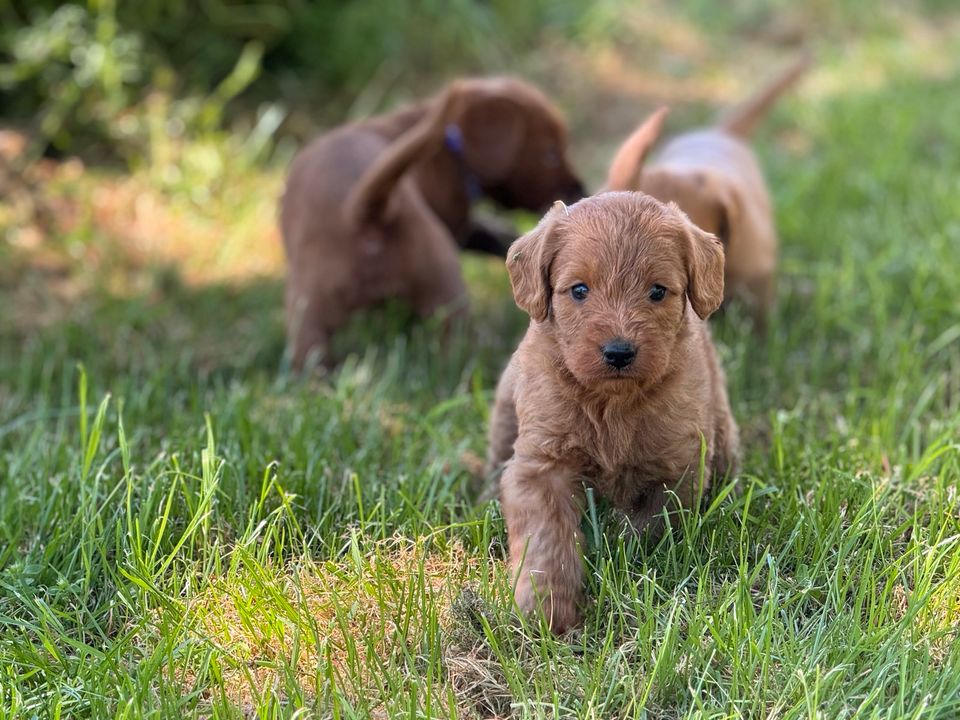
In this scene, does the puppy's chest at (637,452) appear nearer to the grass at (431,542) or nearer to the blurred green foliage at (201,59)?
the grass at (431,542)

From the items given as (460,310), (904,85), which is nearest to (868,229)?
(460,310)

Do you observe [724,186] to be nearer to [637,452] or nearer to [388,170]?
[388,170]

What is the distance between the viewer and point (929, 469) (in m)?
3.10

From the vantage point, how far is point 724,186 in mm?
4102

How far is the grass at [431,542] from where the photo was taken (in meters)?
2.34

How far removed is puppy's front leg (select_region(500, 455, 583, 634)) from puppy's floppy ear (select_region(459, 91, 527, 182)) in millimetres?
2572

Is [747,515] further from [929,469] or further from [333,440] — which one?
[333,440]

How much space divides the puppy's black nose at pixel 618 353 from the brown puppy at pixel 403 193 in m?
1.82

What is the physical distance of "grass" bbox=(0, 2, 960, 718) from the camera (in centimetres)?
234

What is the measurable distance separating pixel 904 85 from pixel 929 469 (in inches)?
220

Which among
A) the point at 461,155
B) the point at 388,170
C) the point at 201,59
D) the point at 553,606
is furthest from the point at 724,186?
the point at 201,59

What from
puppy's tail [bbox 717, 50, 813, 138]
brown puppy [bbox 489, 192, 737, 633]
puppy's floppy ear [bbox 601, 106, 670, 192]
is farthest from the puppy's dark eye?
puppy's tail [bbox 717, 50, 813, 138]

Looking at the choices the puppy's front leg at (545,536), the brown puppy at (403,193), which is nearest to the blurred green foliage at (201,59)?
the brown puppy at (403,193)

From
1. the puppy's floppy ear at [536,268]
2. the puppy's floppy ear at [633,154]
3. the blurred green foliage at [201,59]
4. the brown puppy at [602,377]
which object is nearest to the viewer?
the brown puppy at [602,377]
